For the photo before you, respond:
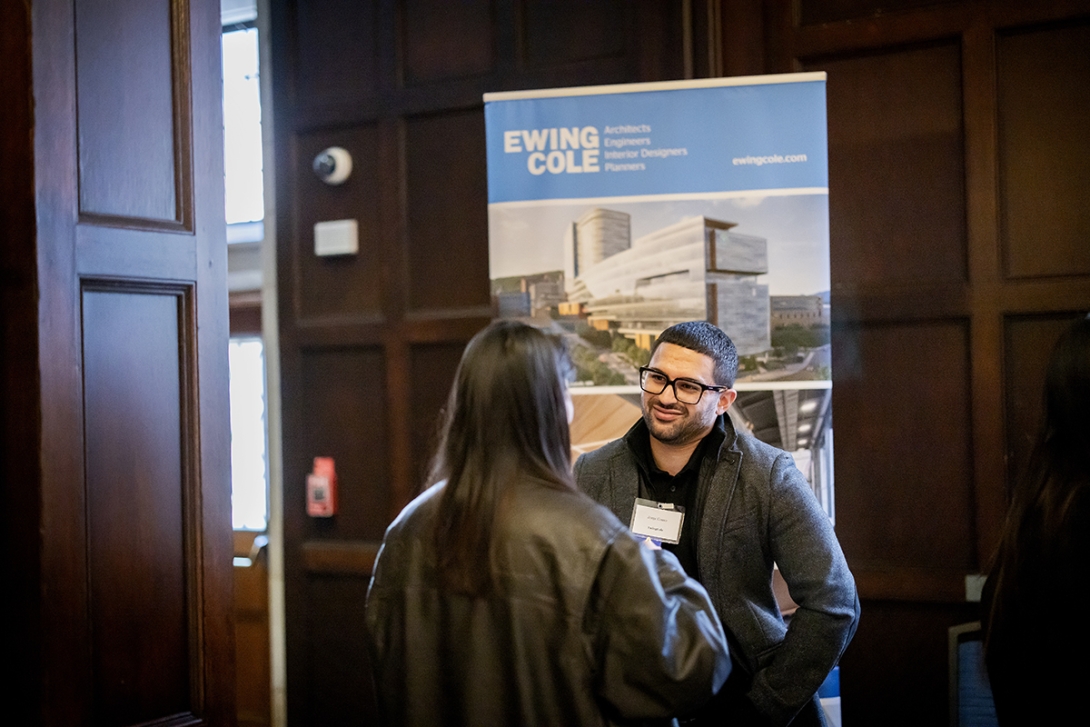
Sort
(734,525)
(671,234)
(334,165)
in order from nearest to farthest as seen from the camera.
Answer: (734,525)
(671,234)
(334,165)

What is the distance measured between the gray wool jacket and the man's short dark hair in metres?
0.14

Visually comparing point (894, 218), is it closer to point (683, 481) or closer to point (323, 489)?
point (683, 481)

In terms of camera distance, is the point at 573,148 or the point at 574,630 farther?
the point at 573,148

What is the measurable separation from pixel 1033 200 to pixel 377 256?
2134 mm

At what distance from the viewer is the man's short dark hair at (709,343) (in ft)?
6.91

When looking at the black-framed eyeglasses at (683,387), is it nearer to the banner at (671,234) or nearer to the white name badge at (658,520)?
the white name badge at (658,520)

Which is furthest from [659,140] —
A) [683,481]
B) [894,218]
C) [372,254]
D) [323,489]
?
[323,489]

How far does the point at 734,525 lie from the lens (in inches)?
79.0

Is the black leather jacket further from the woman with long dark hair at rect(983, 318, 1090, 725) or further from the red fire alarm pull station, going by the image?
the red fire alarm pull station

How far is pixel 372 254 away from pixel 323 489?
2.88 ft

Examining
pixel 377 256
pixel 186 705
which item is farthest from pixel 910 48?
pixel 186 705

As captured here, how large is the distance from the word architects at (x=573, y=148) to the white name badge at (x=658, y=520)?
1.01 meters

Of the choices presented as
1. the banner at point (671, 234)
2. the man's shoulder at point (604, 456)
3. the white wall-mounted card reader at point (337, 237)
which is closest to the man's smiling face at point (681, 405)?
the man's shoulder at point (604, 456)

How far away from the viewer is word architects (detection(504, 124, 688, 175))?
2658 millimetres
